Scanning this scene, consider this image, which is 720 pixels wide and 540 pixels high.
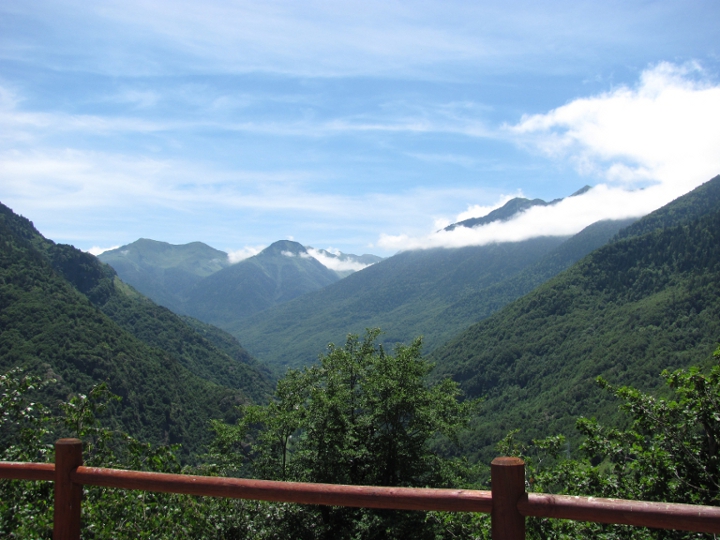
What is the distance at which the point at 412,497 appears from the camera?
9.27 feet

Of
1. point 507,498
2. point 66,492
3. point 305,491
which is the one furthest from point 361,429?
point 507,498

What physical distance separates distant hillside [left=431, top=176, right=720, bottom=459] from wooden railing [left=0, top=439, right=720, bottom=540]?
9698 centimetres

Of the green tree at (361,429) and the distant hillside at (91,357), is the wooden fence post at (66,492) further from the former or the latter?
the distant hillside at (91,357)

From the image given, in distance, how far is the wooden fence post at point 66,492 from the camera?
354 centimetres

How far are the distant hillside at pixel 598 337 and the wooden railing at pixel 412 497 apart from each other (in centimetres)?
9698

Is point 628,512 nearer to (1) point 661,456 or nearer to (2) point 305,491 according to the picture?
(2) point 305,491

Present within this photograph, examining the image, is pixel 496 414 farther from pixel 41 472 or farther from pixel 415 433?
pixel 41 472

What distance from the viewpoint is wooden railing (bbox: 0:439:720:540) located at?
248 centimetres

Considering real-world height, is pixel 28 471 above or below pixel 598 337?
above

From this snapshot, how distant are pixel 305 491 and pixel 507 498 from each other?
3.82ft

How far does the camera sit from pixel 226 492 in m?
3.26

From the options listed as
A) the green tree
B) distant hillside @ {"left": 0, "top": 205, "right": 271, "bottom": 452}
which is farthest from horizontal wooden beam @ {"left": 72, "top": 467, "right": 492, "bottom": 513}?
distant hillside @ {"left": 0, "top": 205, "right": 271, "bottom": 452}

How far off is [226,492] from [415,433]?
12.5 meters

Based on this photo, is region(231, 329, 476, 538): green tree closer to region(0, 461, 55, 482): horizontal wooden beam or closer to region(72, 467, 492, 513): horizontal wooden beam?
region(0, 461, 55, 482): horizontal wooden beam
